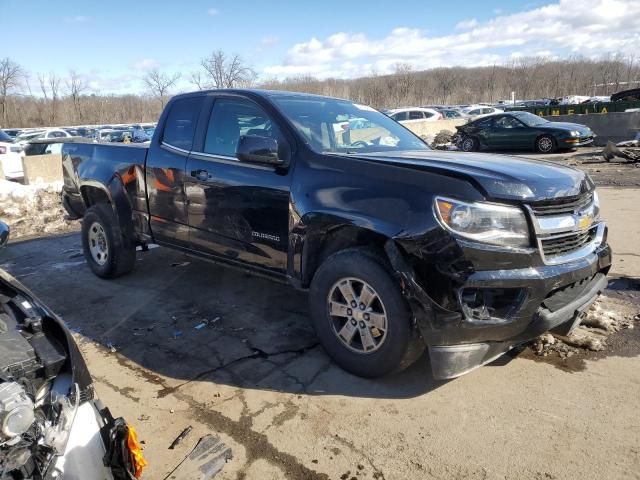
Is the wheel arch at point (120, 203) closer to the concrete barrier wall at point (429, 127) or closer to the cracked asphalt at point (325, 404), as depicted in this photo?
the cracked asphalt at point (325, 404)

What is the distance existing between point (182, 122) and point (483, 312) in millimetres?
3242

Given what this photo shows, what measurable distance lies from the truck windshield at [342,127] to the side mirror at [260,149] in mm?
252

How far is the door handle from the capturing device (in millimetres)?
4254

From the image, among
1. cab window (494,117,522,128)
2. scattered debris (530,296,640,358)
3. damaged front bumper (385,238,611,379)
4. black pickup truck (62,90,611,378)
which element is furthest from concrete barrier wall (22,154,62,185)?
cab window (494,117,522,128)

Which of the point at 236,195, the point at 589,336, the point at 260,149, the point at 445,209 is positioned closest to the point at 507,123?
the point at 589,336

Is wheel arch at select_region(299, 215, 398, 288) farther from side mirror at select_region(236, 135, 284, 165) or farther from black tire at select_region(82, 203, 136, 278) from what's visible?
black tire at select_region(82, 203, 136, 278)

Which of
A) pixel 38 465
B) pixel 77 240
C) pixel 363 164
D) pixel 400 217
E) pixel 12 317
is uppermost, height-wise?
pixel 363 164

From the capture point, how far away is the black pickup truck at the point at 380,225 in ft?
9.44

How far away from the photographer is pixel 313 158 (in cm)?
356

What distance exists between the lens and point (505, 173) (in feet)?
10.0

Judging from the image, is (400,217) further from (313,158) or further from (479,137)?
(479,137)

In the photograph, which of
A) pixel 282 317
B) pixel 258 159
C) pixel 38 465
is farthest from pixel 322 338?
pixel 38 465

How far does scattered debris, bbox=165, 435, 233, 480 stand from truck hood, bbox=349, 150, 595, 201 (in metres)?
1.97

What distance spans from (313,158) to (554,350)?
7.37ft
